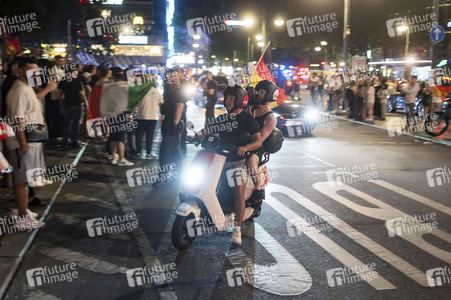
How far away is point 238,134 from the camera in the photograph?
19.2 feet

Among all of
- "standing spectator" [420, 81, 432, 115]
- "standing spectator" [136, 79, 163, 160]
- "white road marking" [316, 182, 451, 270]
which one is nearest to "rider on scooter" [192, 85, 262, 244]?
"white road marking" [316, 182, 451, 270]

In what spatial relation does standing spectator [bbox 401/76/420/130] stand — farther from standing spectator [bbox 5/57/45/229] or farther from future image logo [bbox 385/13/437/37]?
future image logo [bbox 385/13/437/37]

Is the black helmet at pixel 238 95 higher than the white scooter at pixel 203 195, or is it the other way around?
the black helmet at pixel 238 95

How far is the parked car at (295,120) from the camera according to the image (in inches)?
650

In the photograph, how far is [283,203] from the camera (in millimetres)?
7711

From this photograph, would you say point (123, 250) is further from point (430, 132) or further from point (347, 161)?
point (430, 132)

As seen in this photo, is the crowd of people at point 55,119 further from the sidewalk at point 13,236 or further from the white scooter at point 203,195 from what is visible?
the white scooter at point 203,195

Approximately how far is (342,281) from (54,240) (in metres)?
3.18

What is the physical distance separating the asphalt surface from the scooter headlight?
0.72 m

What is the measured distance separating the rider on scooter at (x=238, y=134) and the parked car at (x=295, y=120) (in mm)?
10716

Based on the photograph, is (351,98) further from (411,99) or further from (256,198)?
(256,198)

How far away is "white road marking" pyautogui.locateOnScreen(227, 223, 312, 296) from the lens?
4.53 meters

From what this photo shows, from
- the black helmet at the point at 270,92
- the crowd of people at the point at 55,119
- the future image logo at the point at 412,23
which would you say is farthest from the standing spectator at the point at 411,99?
the future image logo at the point at 412,23

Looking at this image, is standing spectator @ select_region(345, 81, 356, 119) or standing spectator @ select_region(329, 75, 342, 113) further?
standing spectator @ select_region(329, 75, 342, 113)
